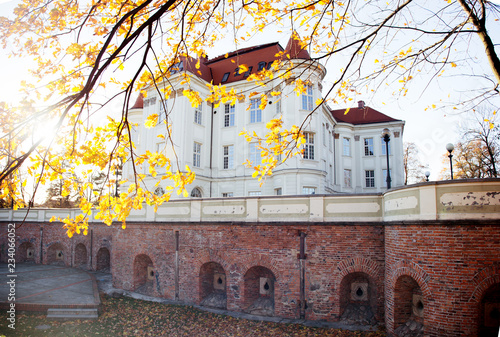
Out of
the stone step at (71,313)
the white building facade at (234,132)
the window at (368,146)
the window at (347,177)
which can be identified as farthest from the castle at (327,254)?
the window at (368,146)

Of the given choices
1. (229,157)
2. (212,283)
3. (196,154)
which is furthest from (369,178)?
(212,283)

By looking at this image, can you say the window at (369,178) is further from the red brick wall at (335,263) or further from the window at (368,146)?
the red brick wall at (335,263)

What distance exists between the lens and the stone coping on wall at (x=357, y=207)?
30.3ft

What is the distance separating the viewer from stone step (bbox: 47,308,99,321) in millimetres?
13870

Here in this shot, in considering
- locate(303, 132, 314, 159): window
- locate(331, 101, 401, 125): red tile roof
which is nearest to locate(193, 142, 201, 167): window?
locate(303, 132, 314, 159): window

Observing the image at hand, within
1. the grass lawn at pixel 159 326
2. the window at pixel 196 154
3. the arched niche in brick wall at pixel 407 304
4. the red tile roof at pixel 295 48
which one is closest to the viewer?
the red tile roof at pixel 295 48

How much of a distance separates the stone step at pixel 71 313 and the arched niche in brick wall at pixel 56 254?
1355 cm

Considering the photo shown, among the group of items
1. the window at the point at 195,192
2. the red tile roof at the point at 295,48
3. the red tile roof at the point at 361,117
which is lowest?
the window at the point at 195,192

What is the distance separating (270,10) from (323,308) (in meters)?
9.99

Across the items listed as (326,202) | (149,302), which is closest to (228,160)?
(149,302)

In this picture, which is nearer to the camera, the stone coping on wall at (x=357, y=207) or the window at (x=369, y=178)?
the stone coping on wall at (x=357, y=207)

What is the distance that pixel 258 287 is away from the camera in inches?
566

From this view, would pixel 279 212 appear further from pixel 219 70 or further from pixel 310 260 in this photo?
pixel 219 70

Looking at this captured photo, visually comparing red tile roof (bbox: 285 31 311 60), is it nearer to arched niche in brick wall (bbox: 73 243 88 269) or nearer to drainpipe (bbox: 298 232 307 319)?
drainpipe (bbox: 298 232 307 319)
